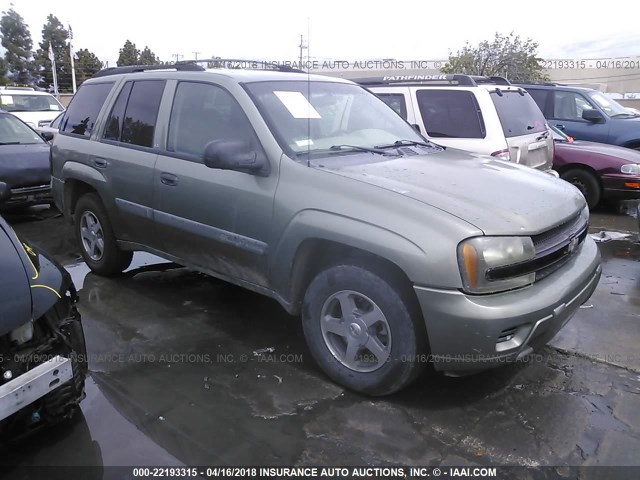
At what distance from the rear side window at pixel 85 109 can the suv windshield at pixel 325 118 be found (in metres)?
2.01

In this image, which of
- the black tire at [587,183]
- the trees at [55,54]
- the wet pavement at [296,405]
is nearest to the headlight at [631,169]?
the black tire at [587,183]

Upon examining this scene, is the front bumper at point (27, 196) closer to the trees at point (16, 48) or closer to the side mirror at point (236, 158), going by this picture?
the side mirror at point (236, 158)

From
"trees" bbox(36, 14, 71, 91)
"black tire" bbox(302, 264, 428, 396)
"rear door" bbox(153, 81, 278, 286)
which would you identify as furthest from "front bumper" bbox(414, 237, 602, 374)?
"trees" bbox(36, 14, 71, 91)

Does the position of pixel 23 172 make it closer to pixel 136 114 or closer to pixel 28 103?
pixel 136 114

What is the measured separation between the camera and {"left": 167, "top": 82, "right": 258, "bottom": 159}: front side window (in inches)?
143

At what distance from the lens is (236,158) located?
327 cm

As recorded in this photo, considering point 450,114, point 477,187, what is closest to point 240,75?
point 477,187

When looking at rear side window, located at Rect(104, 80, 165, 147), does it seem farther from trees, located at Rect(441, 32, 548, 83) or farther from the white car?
trees, located at Rect(441, 32, 548, 83)

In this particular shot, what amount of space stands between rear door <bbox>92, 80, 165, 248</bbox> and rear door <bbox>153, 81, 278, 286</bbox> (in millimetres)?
181

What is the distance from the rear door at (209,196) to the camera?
3418 mm

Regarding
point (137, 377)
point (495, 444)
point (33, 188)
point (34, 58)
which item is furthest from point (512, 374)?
point (34, 58)

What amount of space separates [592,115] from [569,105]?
46 cm

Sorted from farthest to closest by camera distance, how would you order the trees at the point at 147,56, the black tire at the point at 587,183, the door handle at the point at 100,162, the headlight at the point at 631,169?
the trees at the point at 147,56 → the black tire at the point at 587,183 → the headlight at the point at 631,169 → the door handle at the point at 100,162

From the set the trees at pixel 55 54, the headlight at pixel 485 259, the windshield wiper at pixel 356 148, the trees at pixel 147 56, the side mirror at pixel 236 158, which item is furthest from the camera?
the trees at pixel 147 56
